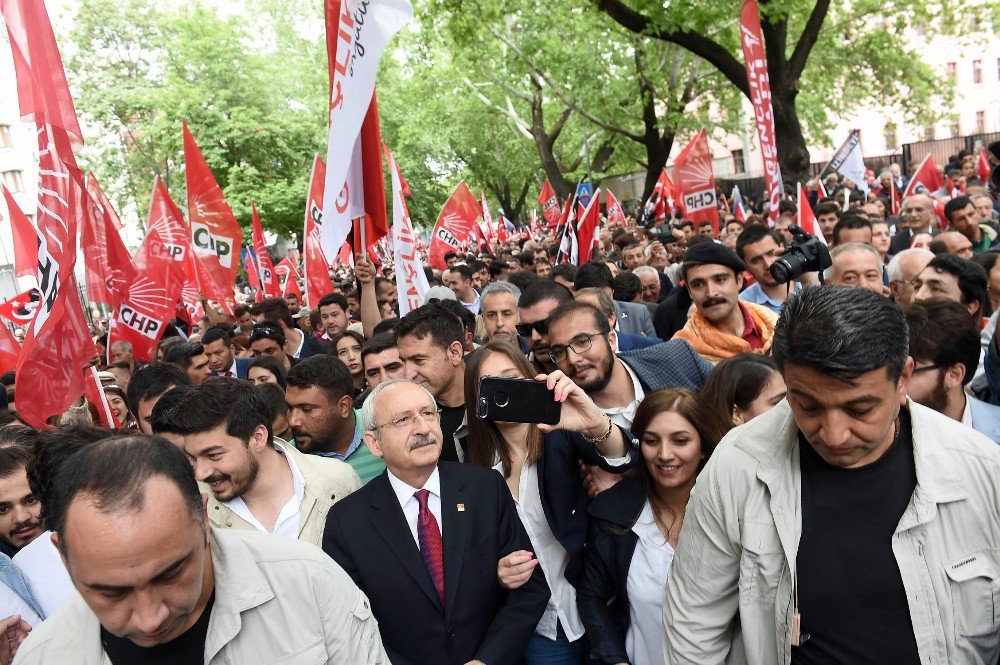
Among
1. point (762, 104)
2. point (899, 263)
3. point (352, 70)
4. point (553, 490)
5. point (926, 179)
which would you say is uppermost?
point (352, 70)

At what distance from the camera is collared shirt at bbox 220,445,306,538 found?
10.2 ft

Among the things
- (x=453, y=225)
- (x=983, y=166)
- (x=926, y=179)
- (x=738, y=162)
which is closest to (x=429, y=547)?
(x=453, y=225)

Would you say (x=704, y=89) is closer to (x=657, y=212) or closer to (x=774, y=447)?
(x=657, y=212)

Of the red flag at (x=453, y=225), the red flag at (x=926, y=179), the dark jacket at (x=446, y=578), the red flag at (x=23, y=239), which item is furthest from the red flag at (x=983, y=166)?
the red flag at (x=23, y=239)

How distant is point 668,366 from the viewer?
3834 millimetres

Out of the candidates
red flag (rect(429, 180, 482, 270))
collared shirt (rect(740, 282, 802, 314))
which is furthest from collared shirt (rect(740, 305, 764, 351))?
red flag (rect(429, 180, 482, 270))

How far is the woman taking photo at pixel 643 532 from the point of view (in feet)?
9.32

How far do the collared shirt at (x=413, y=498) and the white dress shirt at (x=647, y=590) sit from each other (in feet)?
2.26

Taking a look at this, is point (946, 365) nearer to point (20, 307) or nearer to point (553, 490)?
point (553, 490)

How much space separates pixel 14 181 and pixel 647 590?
4541cm

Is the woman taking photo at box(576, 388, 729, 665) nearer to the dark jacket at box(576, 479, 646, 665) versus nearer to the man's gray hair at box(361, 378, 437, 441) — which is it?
the dark jacket at box(576, 479, 646, 665)

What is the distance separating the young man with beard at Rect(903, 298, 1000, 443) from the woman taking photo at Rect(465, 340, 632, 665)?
1.10 m

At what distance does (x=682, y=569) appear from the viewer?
6.85ft

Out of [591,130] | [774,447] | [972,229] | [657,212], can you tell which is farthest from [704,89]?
[774,447]
